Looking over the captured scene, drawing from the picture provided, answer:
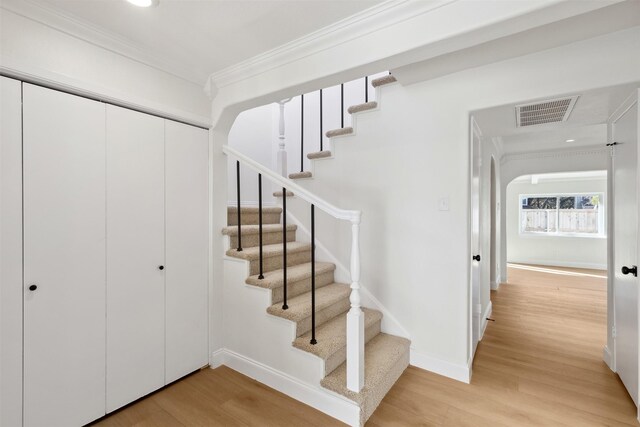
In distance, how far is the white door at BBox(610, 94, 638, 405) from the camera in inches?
75.9

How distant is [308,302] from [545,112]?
247 cm

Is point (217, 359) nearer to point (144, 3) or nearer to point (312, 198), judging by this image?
point (312, 198)

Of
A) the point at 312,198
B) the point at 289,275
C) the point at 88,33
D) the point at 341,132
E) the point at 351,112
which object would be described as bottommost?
the point at 289,275

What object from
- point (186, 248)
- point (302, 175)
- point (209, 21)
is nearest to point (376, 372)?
point (186, 248)

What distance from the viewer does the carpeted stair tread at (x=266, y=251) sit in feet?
7.71

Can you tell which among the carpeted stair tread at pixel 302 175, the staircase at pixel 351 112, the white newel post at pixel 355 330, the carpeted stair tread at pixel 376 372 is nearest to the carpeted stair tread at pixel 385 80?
the staircase at pixel 351 112

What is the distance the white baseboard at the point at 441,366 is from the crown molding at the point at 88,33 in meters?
2.88

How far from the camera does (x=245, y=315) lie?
2.36 m

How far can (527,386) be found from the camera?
2.17m

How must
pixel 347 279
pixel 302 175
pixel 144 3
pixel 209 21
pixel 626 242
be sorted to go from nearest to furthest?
pixel 144 3 < pixel 209 21 < pixel 626 242 < pixel 347 279 < pixel 302 175

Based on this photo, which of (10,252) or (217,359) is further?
(217,359)

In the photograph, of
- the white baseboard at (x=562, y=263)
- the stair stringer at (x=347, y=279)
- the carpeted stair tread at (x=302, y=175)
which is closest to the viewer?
the stair stringer at (x=347, y=279)

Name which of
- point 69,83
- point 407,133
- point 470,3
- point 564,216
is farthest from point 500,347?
point 564,216

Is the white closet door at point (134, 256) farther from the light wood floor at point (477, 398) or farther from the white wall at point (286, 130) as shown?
the white wall at point (286, 130)
